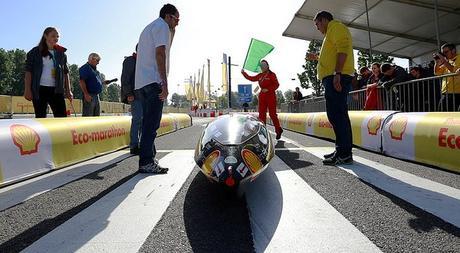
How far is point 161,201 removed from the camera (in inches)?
134

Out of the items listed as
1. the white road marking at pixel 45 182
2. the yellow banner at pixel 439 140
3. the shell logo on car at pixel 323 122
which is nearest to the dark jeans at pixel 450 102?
the yellow banner at pixel 439 140

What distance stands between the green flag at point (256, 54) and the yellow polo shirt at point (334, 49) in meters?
5.89

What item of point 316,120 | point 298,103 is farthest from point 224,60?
point 316,120

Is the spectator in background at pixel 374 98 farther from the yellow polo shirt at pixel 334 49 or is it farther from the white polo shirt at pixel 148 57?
the white polo shirt at pixel 148 57

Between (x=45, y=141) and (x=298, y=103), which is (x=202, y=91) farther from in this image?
(x=45, y=141)

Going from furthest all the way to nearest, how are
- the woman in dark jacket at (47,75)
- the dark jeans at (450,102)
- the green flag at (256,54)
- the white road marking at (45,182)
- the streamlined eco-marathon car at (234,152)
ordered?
the green flag at (256,54), the dark jeans at (450,102), the woman in dark jacket at (47,75), the white road marking at (45,182), the streamlined eco-marathon car at (234,152)

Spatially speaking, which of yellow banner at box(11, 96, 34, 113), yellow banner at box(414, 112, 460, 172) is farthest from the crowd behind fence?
yellow banner at box(11, 96, 34, 113)

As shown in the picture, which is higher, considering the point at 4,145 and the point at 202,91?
the point at 202,91

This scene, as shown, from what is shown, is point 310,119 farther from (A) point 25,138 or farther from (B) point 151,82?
(A) point 25,138

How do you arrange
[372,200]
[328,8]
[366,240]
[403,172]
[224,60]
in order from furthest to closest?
[224,60] → [328,8] → [403,172] → [372,200] → [366,240]

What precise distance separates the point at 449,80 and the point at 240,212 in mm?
5797

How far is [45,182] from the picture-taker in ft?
14.3

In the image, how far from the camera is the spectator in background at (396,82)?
8.44 metres

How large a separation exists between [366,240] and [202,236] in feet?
3.47
